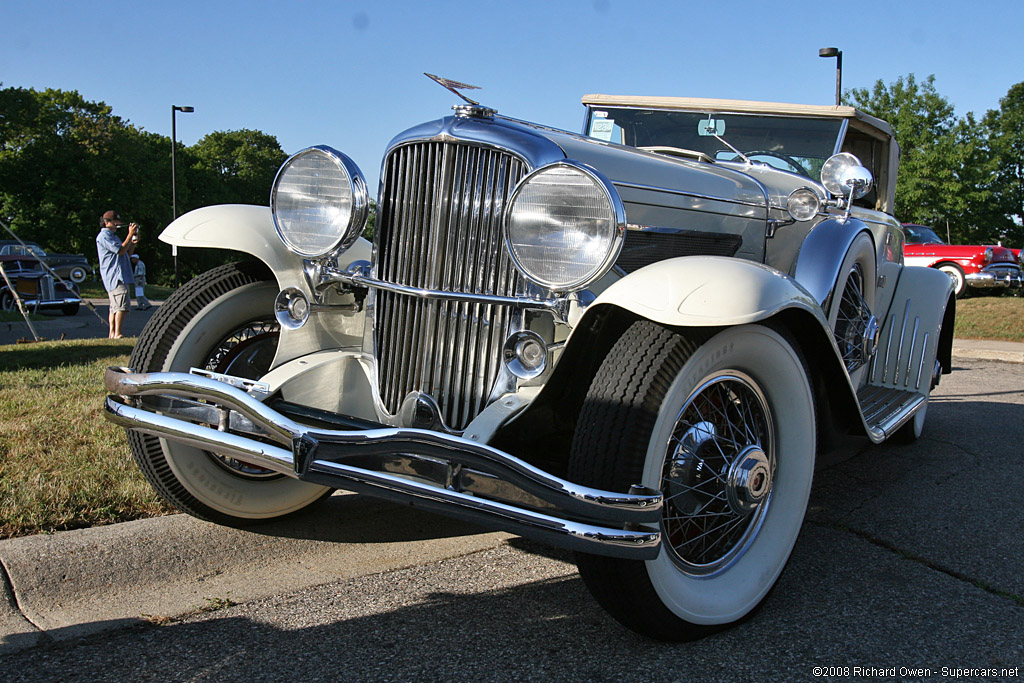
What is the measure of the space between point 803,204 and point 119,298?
7322mm

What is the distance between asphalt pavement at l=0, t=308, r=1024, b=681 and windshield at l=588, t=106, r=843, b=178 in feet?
6.16

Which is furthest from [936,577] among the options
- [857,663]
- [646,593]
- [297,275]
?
[297,275]

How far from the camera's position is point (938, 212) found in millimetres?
28156

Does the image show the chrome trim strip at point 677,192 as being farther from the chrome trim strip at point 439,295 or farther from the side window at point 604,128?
the side window at point 604,128

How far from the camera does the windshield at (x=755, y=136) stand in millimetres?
4250

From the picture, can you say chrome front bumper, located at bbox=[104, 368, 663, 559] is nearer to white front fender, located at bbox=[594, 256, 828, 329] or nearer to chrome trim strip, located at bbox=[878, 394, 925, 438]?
white front fender, located at bbox=[594, 256, 828, 329]

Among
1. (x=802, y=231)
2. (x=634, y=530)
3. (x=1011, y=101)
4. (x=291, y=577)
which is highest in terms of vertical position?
(x=1011, y=101)

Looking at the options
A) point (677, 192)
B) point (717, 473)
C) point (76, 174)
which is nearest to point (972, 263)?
point (677, 192)

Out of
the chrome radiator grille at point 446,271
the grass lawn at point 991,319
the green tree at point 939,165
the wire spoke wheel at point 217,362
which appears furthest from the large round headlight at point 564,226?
the green tree at point 939,165

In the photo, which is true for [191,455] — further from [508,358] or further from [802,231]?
[802,231]

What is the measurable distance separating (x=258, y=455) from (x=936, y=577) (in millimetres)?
2212

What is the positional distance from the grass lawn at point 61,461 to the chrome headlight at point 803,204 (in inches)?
111

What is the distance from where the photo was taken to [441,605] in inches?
95.7

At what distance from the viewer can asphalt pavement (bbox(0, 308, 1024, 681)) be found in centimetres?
206
